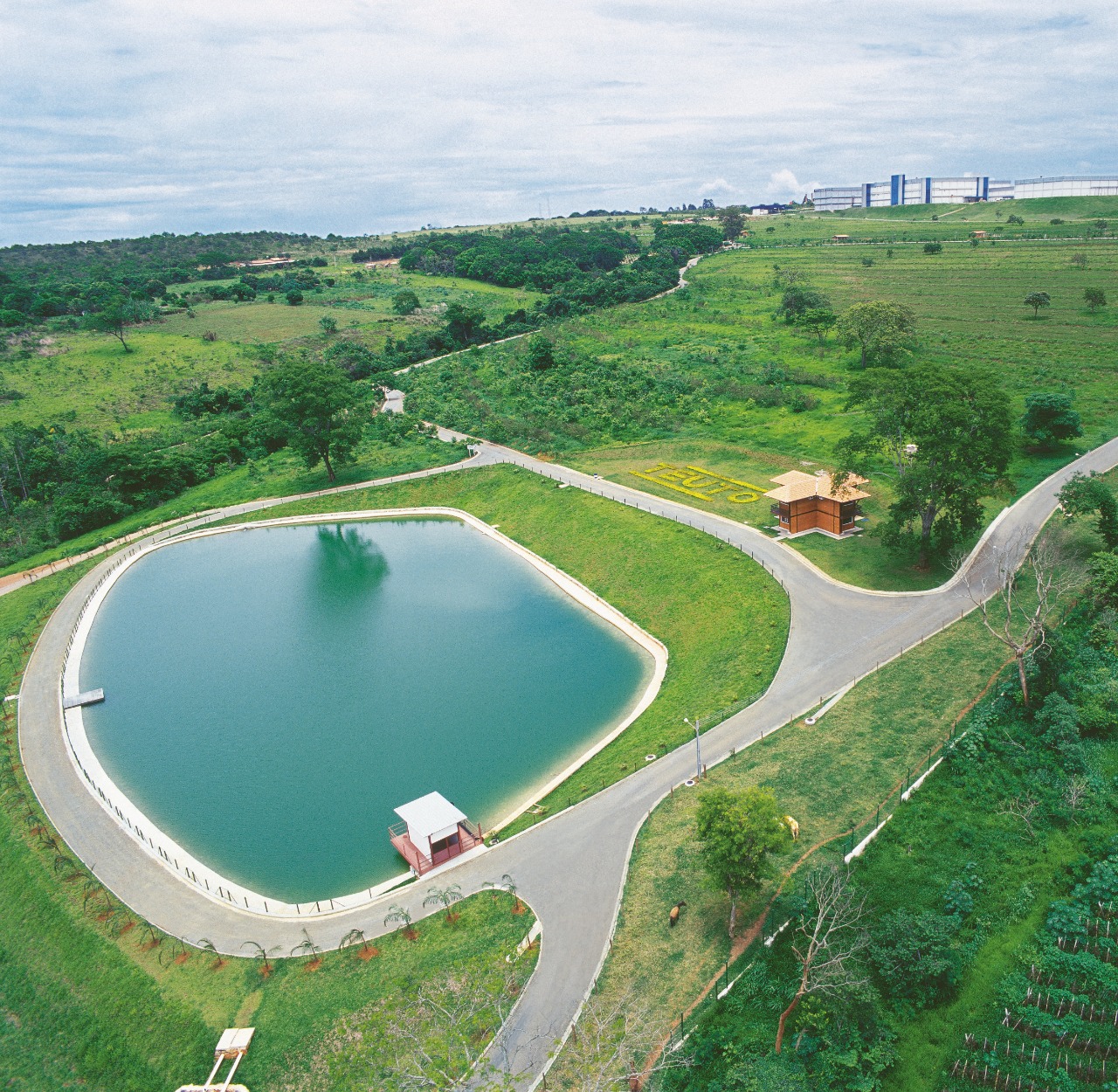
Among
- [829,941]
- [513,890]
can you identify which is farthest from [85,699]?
[829,941]

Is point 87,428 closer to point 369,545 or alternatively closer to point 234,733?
point 369,545

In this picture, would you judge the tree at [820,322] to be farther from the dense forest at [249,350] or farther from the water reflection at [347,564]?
the water reflection at [347,564]

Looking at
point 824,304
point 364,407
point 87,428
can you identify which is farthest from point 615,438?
point 87,428

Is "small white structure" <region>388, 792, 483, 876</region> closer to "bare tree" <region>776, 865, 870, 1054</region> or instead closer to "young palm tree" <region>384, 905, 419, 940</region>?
"young palm tree" <region>384, 905, 419, 940</region>

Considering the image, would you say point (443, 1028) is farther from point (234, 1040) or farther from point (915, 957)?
point (915, 957)

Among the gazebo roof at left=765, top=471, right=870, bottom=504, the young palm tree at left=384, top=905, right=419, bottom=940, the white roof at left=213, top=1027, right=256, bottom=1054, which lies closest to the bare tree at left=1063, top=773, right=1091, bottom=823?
the young palm tree at left=384, top=905, right=419, bottom=940

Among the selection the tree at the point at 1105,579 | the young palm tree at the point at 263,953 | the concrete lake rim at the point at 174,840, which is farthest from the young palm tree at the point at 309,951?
the tree at the point at 1105,579
